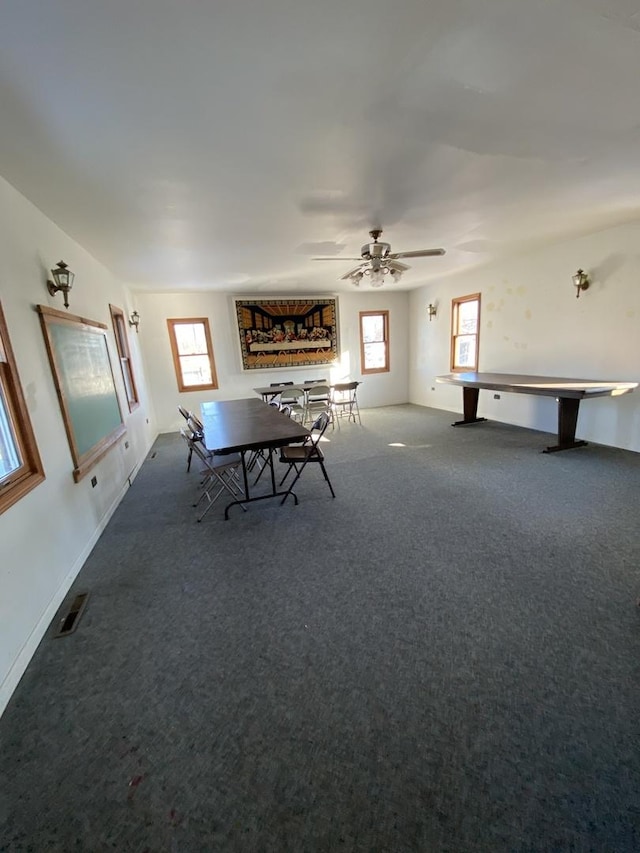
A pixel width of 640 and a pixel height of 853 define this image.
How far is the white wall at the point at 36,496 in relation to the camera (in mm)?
1692

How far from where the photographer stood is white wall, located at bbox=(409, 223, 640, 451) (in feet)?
12.7

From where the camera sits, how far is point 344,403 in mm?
6152

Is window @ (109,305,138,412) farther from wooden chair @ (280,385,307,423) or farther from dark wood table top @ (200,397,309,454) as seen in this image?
wooden chair @ (280,385,307,423)

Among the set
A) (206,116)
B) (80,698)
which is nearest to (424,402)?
(206,116)

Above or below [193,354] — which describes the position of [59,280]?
above

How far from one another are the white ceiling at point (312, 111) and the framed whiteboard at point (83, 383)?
878mm

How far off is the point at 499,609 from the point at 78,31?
121 inches

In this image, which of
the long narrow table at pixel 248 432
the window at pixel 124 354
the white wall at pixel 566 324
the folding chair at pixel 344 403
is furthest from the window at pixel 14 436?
the white wall at pixel 566 324

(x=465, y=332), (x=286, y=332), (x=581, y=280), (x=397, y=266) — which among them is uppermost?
(x=397, y=266)

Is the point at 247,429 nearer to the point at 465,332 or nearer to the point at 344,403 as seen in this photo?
the point at 344,403

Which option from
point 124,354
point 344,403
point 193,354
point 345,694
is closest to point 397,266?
point 344,403

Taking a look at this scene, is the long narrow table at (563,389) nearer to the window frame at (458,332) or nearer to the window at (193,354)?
the window frame at (458,332)

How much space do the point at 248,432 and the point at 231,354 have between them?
12.5 ft

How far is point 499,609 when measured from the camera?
185 centimetres
